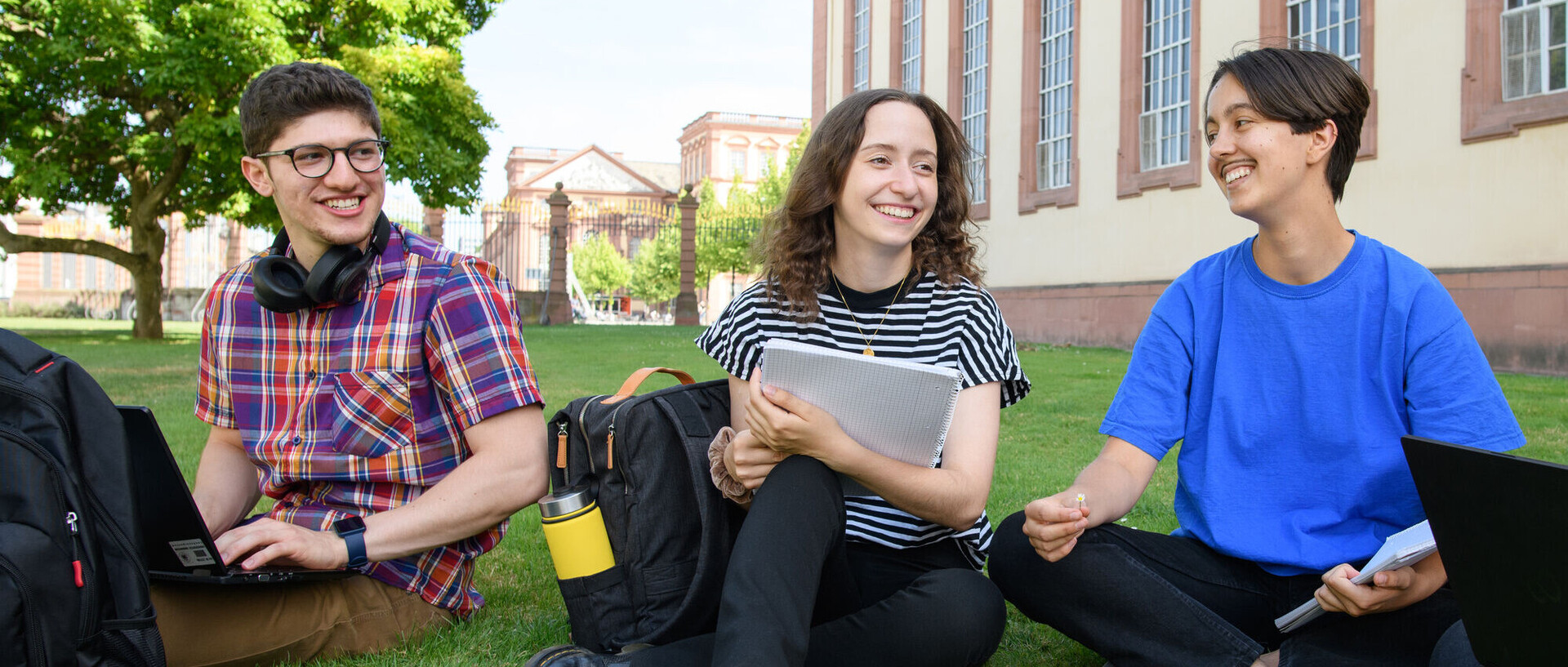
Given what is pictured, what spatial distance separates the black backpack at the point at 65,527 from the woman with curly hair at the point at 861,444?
2.84 feet

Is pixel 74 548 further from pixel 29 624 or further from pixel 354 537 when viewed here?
pixel 354 537

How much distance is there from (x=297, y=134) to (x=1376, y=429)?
2.64 metres

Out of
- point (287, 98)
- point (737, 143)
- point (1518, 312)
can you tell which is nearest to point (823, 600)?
point (287, 98)

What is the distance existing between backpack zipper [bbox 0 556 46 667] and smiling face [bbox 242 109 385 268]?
1.09 meters

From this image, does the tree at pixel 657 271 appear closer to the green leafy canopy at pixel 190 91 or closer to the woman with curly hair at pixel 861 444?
the green leafy canopy at pixel 190 91

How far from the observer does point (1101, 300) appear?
62.6 feet

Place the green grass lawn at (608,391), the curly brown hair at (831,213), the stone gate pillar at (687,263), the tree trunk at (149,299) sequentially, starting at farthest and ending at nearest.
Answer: the stone gate pillar at (687,263)
the tree trunk at (149,299)
the green grass lawn at (608,391)
the curly brown hair at (831,213)

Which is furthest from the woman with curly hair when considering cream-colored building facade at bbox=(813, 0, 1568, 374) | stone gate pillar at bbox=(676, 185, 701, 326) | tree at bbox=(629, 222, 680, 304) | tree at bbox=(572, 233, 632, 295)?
tree at bbox=(572, 233, 632, 295)

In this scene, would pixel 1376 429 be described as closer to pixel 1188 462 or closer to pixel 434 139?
pixel 1188 462

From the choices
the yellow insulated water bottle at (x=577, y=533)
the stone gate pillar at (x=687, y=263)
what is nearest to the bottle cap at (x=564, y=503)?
the yellow insulated water bottle at (x=577, y=533)

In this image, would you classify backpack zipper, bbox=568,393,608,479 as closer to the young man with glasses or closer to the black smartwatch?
the young man with glasses

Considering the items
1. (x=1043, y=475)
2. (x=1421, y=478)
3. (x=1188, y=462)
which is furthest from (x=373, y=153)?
(x=1043, y=475)

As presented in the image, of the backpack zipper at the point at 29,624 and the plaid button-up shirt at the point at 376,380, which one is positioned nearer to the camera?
the backpack zipper at the point at 29,624

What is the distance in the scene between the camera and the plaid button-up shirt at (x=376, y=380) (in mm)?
2814
